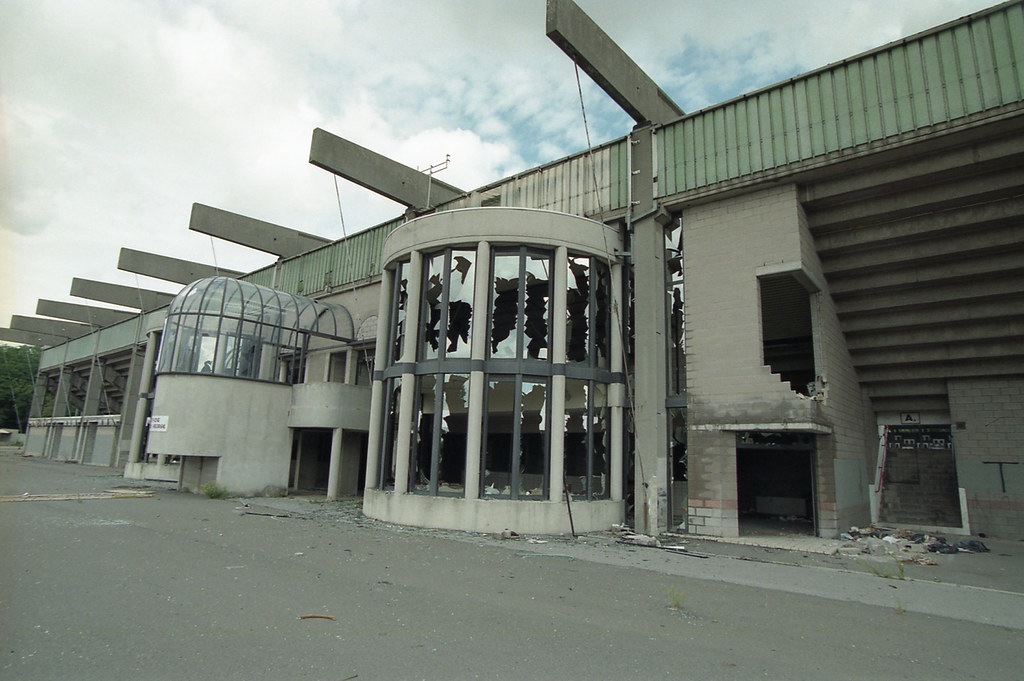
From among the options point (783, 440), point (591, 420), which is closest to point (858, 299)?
point (783, 440)

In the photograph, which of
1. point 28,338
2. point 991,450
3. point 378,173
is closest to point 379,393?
point 378,173

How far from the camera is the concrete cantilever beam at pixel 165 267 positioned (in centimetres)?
3234

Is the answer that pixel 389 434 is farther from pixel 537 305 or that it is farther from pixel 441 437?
pixel 537 305

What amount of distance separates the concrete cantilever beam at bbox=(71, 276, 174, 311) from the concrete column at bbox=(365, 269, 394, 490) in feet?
87.1

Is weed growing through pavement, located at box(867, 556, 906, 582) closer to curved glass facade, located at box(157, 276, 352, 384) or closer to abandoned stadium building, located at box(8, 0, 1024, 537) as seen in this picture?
abandoned stadium building, located at box(8, 0, 1024, 537)

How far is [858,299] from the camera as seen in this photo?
1480 cm

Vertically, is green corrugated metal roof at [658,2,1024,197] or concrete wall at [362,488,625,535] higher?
green corrugated metal roof at [658,2,1024,197]

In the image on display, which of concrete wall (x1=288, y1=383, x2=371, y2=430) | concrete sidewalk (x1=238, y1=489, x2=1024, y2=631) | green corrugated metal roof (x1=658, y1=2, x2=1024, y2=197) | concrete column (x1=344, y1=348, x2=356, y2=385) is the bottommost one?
concrete sidewalk (x1=238, y1=489, x2=1024, y2=631)

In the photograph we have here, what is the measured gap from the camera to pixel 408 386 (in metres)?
15.1

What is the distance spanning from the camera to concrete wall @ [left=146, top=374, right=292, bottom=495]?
19.0 m

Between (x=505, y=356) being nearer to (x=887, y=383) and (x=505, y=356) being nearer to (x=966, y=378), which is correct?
(x=887, y=383)

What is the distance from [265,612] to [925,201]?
14.5 meters

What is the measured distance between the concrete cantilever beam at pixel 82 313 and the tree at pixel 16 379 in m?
17.4

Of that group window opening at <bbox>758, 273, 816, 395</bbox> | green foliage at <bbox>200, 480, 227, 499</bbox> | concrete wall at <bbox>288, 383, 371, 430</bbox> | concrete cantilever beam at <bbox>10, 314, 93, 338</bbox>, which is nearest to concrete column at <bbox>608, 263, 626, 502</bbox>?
window opening at <bbox>758, 273, 816, 395</bbox>
